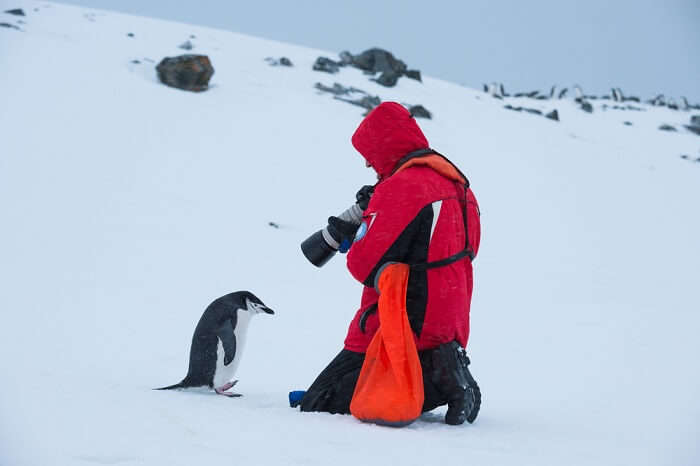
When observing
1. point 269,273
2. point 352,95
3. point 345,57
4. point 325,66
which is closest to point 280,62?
point 325,66

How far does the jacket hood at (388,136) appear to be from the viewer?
9.68 ft

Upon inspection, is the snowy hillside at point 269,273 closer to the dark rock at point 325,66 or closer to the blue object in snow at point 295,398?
the blue object in snow at point 295,398

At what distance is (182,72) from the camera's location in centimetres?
1579


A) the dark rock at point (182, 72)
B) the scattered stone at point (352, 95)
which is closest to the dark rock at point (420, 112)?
the scattered stone at point (352, 95)

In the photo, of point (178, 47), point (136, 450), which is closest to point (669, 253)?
point (136, 450)

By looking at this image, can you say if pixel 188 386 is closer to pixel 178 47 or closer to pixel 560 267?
pixel 560 267

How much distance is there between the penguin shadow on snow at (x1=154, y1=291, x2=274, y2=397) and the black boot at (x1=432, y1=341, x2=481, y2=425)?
1221mm

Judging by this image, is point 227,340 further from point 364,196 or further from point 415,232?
point 415,232

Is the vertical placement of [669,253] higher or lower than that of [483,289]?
higher

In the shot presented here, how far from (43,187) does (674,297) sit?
8.61 m

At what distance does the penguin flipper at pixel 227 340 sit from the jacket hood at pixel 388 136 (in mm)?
1393

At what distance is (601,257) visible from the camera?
10.8 m

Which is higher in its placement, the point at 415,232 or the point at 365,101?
the point at 365,101

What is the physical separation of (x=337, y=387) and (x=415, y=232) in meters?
0.81
